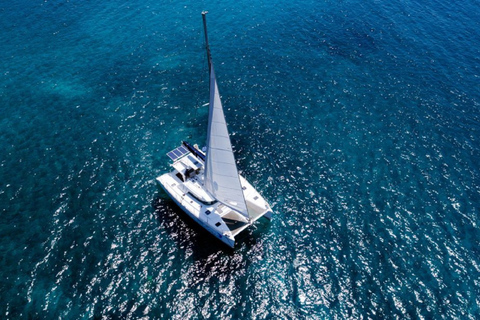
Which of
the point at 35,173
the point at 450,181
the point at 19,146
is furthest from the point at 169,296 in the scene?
the point at 450,181

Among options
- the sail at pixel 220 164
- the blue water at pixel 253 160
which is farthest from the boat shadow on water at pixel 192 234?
the sail at pixel 220 164

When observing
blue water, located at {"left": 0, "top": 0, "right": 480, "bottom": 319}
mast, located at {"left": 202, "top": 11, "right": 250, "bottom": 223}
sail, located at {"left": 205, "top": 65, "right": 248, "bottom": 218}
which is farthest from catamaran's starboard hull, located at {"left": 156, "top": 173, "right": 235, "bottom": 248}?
sail, located at {"left": 205, "top": 65, "right": 248, "bottom": 218}

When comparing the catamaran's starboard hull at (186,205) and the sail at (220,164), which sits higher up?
the sail at (220,164)

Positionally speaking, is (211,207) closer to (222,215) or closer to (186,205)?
(222,215)

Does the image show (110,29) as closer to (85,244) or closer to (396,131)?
(85,244)

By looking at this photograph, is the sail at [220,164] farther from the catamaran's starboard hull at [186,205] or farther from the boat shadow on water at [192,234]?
the boat shadow on water at [192,234]

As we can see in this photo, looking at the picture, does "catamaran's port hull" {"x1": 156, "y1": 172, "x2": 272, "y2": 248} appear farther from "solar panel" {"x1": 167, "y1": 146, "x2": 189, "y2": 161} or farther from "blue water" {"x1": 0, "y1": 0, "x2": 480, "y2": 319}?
"solar panel" {"x1": 167, "y1": 146, "x2": 189, "y2": 161}
